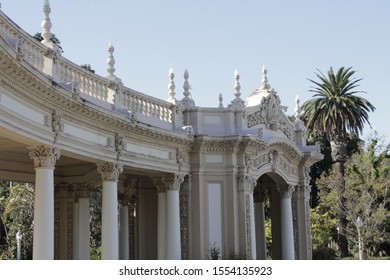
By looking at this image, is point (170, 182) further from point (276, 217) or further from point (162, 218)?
point (276, 217)

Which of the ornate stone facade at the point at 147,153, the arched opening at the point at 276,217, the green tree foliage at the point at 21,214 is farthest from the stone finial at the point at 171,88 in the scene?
the green tree foliage at the point at 21,214

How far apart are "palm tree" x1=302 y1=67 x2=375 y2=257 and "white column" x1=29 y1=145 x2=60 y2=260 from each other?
100 feet

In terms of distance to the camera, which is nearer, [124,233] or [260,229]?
[124,233]

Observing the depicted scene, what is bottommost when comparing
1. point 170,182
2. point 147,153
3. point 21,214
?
point 21,214

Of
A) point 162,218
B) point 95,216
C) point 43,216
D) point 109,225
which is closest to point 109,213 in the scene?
point 109,225

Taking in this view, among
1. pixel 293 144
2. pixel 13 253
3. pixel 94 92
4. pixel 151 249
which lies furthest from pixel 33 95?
pixel 13 253

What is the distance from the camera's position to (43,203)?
16.2 metres

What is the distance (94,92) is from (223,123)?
759cm

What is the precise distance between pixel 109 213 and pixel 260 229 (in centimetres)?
1548

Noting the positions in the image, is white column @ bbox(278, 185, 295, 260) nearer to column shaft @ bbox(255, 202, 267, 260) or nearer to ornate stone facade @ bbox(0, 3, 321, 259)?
ornate stone facade @ bbox(0, 3, 321, 259)

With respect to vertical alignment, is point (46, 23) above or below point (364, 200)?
above

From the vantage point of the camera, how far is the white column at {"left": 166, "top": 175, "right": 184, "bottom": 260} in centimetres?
2364

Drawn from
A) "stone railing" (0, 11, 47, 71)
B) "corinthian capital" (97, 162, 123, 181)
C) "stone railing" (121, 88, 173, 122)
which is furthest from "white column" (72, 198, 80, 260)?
"stone railing" (0, 11, 47, 71)

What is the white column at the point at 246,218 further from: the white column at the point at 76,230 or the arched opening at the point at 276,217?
the white column at the point at 76,230
